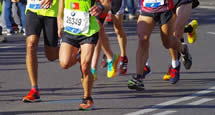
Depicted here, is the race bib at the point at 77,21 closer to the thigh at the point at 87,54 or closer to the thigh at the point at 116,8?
the thigh at the point at 87,54

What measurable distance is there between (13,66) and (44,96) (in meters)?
3.13

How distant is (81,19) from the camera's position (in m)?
8.96

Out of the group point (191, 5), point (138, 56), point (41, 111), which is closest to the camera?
point (41, 111)

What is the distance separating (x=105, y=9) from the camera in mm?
8961

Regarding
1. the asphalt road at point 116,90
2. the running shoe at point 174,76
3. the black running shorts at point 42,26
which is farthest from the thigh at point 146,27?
the black running shorts at point 42,26

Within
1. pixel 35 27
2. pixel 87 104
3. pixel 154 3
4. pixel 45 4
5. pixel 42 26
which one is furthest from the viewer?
pixel 154 3

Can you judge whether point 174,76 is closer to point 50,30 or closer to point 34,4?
point 50,30

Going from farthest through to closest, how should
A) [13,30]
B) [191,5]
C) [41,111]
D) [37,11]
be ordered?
[13,30]
[191,5]
[37,11]
[41,111]

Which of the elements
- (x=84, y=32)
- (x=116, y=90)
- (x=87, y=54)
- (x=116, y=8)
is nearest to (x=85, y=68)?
(x=87, y=54)

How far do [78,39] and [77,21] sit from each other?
22 cm

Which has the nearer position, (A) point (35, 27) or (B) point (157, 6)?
(A) point (35, 27)

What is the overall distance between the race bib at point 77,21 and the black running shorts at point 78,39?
6cm

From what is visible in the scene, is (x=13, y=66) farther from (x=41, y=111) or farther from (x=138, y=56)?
(x=41, y=111)

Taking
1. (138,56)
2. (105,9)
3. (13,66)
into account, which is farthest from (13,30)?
(105,9)
